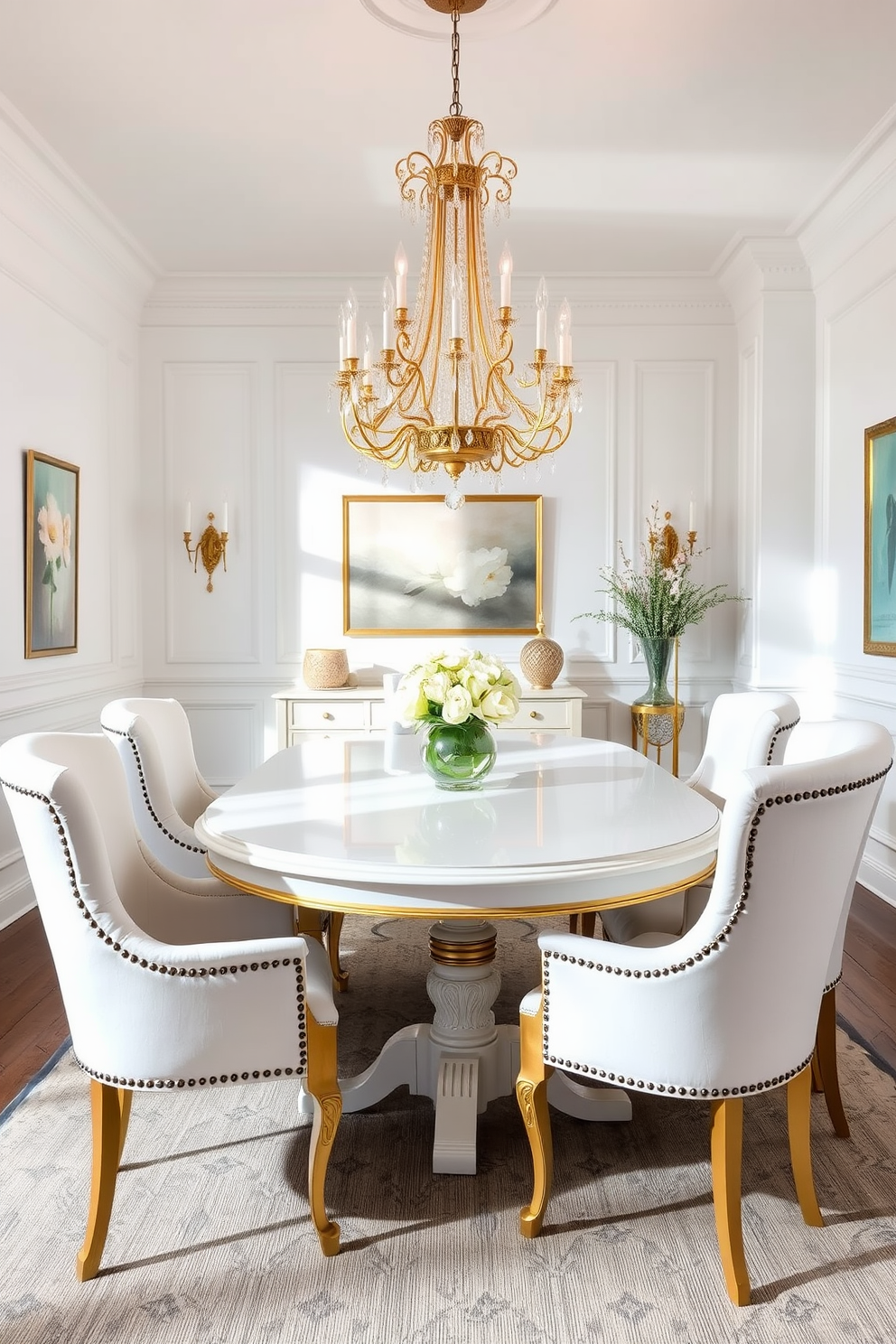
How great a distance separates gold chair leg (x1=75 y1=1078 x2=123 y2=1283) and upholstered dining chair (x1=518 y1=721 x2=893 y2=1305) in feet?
2.48

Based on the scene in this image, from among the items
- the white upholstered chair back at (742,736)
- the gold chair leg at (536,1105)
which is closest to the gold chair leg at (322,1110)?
the gold chair leg at (536,1105)

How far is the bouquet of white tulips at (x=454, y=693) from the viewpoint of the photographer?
2.35m

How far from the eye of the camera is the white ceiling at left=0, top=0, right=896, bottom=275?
3.03 m

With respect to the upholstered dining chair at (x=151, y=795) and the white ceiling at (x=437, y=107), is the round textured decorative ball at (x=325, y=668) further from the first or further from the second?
the upholstered dining chair at (x=151, y=795)

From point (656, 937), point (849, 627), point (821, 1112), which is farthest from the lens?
point (849, 627)

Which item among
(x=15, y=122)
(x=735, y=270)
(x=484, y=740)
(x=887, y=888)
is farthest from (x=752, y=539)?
(x=15, y=122)

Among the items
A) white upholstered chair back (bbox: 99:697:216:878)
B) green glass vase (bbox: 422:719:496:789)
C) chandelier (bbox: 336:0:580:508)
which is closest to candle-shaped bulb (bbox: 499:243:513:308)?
chandelier (bbox: 336:0:580:508)

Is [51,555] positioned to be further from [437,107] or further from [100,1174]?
[100,1174]

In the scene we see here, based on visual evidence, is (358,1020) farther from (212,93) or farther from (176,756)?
(212,93)

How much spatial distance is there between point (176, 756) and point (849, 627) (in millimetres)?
3186

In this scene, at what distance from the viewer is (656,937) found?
218 cm

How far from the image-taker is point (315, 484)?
5.45 m

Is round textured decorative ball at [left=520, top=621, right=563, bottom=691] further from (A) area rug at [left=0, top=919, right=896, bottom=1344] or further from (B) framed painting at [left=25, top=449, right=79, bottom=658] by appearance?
(A) area rug at [left=0, top=919, right=896, bottom=1344]

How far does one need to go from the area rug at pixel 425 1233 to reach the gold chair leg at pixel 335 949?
0.61m
